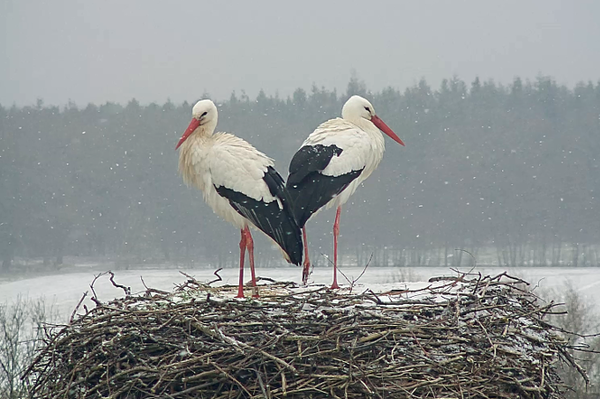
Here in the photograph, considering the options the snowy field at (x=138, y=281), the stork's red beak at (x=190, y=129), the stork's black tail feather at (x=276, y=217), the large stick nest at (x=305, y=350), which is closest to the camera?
the large stick nest at (x=305, y=350)

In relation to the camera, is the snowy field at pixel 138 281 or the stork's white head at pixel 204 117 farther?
the snowy field at pixel 138 281

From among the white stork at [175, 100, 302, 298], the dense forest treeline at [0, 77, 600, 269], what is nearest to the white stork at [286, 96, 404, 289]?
the white stork at [175, 100, 302, 298]

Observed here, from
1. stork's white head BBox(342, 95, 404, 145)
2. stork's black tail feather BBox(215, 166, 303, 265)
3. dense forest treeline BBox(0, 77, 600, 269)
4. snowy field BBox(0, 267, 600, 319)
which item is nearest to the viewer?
stork's black tail feather BBox(215, 166, 303, 265)

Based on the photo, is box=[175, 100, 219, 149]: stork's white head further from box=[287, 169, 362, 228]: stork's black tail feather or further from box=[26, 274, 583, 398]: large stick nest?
box=[26, 274, 583, 398]: large stick nest

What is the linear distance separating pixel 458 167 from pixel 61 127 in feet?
37.0

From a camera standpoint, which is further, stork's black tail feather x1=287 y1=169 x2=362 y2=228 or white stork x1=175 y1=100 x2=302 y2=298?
stork's black tail feather x1=287 y1=169 x2=362 y2=228

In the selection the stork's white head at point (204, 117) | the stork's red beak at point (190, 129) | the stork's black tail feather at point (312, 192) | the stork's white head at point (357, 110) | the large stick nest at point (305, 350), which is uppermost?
the stork's white head at point (357, 110)

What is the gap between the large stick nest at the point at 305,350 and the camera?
263cm

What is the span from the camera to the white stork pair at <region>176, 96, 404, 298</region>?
344 centimetres

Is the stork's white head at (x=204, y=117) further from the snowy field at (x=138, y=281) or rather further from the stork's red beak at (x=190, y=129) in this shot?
the snowy field at (x=138, y=281)

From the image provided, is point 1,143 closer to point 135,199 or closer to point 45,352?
point 135,199

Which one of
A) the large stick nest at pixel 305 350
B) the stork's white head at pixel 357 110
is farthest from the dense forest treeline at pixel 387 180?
the large stick nest at pixel 305 350

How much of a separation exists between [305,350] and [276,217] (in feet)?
3.03

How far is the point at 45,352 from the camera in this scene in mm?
3000
